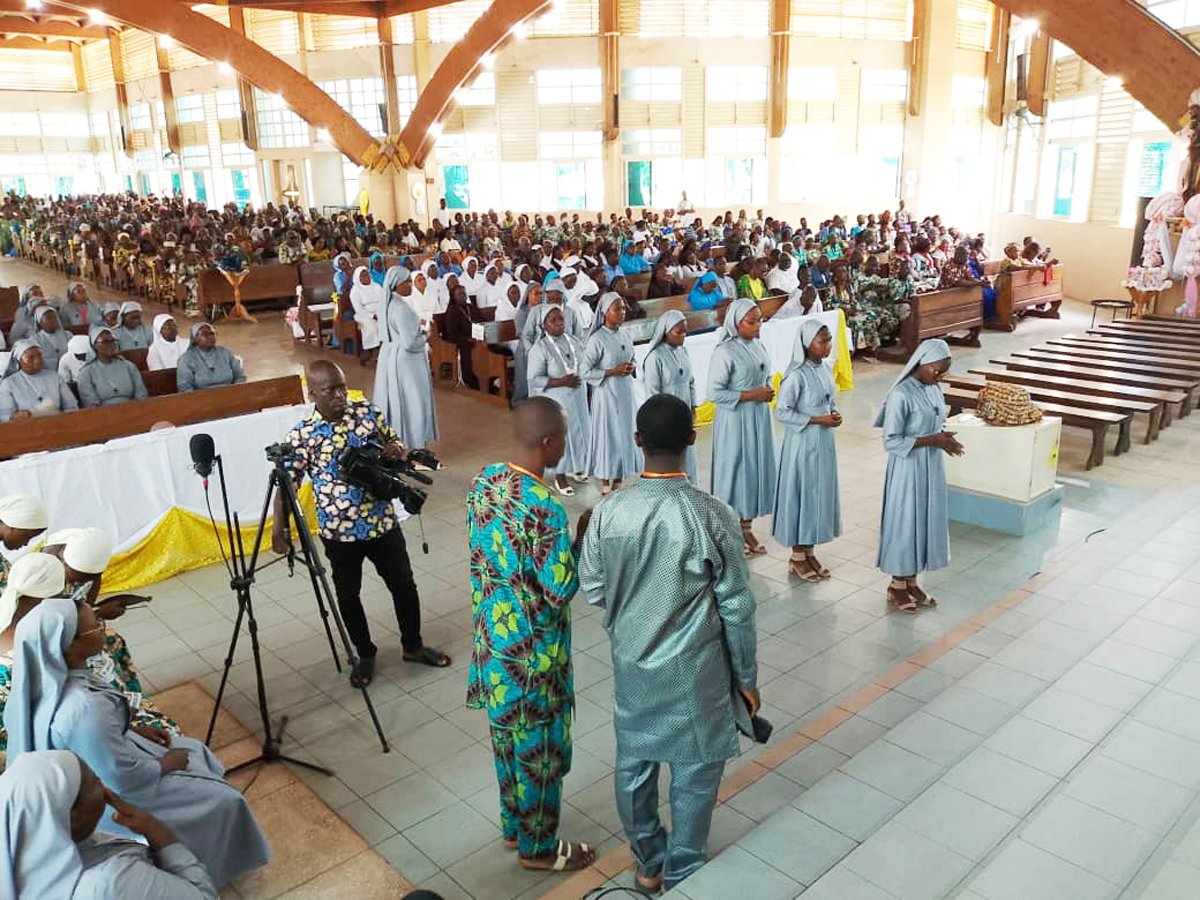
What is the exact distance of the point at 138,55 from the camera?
31.7 metres

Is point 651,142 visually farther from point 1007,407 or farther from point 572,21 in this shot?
point 1007,407

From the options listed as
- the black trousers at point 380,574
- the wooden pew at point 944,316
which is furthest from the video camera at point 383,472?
the wooden pew at point 944,316

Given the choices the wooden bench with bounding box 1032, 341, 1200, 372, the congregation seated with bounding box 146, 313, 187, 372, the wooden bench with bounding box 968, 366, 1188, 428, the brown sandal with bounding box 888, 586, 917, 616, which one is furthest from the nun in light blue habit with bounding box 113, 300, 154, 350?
the wooden bench with bounding box 1032, 341, 1200, 372

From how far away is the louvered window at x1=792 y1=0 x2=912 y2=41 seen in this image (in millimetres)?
21719

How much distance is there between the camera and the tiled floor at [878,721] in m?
2.87

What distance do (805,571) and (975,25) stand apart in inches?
846

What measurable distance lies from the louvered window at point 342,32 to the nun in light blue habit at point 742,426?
21088 millimetres

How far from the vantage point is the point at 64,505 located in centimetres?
583

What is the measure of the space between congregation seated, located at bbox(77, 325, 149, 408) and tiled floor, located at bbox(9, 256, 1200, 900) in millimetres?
1797

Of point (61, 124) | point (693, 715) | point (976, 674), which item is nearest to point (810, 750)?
point (976, 674)

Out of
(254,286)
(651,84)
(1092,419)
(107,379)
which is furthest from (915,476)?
(651,84)

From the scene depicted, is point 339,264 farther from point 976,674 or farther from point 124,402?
point 976,674

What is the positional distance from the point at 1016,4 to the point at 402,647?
449 inches

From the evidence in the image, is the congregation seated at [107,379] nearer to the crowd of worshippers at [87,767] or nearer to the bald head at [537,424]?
the crowd of worshippers at [87,767]
